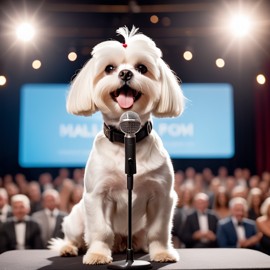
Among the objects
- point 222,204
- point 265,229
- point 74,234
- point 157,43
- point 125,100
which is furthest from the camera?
point 157,43

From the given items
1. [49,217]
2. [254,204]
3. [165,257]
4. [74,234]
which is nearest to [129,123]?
[165,257]

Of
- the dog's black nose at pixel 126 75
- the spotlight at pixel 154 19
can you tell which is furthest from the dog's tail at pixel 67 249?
the spotlight at pixel 154 19

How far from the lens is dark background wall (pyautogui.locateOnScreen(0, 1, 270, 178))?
31.0 ft

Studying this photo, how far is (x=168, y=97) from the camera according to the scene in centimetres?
231

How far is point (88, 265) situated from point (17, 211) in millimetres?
4289

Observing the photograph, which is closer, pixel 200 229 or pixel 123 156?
pixel 123 156

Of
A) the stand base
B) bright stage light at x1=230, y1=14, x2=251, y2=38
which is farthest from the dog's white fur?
bright stage light at x1=230, y1=14, x2=251, y2=38

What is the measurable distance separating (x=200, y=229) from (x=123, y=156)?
4.63 metres

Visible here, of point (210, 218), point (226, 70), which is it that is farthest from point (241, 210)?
point (226, 70)

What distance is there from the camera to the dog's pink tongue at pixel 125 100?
221cm

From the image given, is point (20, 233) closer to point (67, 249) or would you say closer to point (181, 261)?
point (67, 249)

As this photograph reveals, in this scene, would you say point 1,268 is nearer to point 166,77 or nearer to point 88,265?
point 88,265

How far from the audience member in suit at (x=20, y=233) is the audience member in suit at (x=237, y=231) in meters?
2.23

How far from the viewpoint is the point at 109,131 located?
230cm
